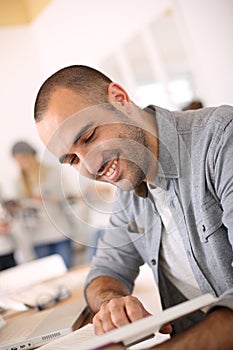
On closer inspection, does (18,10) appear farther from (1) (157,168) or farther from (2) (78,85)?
(1) (157,168)

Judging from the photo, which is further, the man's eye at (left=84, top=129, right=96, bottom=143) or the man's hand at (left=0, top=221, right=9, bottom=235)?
the man's hand at (left=0, top=221, right=9, bottom=235)

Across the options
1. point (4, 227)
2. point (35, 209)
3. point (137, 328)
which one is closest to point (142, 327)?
point (137, 328)

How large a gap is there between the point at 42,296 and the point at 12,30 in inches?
32.3

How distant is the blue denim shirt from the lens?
0.76 m

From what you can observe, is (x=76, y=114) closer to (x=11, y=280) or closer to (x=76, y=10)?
(x=76, y=10)

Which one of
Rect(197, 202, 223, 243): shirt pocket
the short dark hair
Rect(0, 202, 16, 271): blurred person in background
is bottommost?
Rect(0, 202, 16, 271): blurred person in background

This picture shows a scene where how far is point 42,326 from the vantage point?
0.94m

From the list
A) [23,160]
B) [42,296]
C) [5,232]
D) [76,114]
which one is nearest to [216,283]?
[76,114]

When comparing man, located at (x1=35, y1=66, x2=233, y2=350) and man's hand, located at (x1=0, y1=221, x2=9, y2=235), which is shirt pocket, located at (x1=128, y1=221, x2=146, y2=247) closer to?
man, located at (x1=35, y1=66, x2=233, y2=350)

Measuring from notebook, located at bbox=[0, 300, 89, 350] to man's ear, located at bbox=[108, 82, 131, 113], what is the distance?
44cm

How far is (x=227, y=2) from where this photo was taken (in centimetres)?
146

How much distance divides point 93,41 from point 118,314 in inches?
46.9

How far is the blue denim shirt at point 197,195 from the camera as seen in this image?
76 cm

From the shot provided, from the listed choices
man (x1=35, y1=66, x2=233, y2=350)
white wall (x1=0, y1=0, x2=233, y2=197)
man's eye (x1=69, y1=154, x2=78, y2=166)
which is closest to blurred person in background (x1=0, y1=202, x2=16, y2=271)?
white wall (x1=0, y1=0, x2=233, y2=197)
